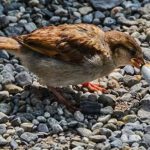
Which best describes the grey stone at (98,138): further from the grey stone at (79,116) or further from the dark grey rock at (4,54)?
the dark grey rock at (4,54)

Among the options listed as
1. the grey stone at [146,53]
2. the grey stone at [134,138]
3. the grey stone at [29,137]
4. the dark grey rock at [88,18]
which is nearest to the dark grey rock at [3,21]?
the dark grey rock at [88,18]

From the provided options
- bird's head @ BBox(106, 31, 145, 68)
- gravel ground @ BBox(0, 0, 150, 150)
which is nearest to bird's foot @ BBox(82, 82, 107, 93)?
gravel ground @ BBox(0, 0, 150, 150)

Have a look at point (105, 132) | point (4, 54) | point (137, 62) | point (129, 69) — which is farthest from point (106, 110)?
point (4, 54)

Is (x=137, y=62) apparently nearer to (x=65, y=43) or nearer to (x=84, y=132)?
(x=65, y=43)

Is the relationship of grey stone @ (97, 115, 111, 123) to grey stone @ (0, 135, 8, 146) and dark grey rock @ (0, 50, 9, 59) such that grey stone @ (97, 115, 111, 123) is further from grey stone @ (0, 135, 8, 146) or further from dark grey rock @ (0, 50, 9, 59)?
dark grey rock @ (0, 50, 9, 59)

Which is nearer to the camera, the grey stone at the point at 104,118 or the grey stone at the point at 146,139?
the grey stone at the point at 146,139

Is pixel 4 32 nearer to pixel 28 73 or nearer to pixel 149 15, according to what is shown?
pixel 28 73

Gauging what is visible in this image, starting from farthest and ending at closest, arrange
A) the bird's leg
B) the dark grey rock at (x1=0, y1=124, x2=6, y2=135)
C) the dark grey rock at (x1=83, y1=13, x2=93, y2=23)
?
the dark grey rock at (x1=83, y1=13, x2=93, y2=23)
the bird's leg
the dark grey rock at (x1=0, y1=124, x2=6, y2=135)
